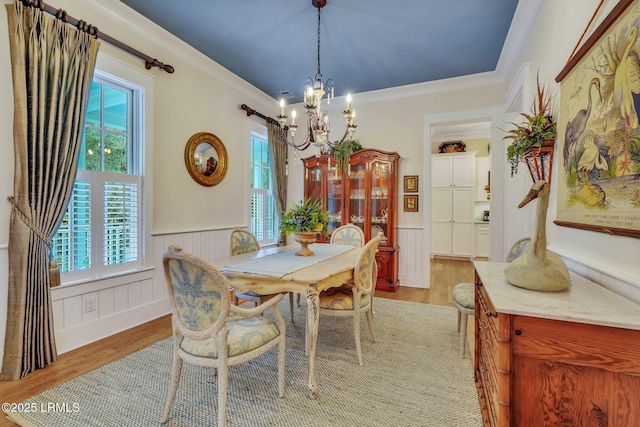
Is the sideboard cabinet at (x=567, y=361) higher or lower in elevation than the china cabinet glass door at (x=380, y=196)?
lower

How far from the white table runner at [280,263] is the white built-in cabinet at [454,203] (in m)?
4.77

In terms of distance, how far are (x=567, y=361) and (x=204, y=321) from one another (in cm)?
152

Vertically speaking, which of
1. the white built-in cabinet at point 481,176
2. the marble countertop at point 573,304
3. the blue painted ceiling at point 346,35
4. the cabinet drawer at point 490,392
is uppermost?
the blue painted ceiling at point 346,35

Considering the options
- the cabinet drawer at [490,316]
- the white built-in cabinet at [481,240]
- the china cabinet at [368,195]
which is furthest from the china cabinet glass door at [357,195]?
the white built-in cabinet at [481,240]

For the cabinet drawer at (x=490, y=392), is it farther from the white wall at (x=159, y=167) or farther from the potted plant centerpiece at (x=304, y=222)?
the white wall at (x=159, y=167)

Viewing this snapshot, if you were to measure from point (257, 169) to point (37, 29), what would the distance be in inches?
112

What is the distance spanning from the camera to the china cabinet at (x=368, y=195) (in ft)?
13.9

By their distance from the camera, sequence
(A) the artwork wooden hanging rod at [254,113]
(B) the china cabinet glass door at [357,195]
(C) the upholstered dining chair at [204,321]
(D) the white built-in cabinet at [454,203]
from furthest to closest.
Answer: (D) the white built-in cabinet at [454,203] < (B) the china cabinet glass door at [357,195] < (A) the artwork wooden hanging rod at [254,113] < (C) the upholstered dining chair at [204,321]

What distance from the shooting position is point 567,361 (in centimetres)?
101

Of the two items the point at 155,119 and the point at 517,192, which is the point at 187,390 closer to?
the point at 155,119

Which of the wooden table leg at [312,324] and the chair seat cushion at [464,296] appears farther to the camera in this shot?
the chair seat cushion at [464,296]

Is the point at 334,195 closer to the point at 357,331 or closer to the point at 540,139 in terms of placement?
the point at 357,331

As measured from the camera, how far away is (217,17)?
8.95 feet

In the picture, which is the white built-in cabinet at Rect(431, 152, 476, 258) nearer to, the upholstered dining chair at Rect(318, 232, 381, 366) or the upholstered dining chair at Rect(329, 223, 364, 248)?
the upholstered dining chair at Rect(329, 223, 364, 248)
